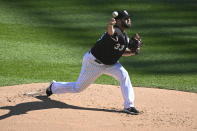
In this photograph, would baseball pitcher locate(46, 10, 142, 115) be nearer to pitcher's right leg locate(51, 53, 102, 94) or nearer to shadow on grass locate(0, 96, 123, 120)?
pitcher's right leg locate(51, 53, 102, 94)

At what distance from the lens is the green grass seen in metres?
9.72

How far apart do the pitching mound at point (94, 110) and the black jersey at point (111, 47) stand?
81 cm

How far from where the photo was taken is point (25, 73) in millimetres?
9703

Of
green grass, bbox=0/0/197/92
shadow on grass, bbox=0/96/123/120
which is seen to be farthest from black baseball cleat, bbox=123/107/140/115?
green grass, bbox=0/0/197/92

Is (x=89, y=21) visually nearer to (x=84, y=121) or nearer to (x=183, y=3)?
(x=183, y=3)

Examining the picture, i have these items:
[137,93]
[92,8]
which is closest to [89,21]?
[92,8]

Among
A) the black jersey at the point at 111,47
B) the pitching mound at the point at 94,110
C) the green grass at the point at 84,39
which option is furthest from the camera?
the green grass at the point at 84,39

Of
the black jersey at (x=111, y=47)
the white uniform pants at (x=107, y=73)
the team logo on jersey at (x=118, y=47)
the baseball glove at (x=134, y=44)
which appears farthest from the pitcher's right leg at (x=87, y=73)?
the baseball glove at (x=134, y=44)

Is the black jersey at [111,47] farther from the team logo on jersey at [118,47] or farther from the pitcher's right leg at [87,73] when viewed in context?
the pitcher's right leg at [87,73]

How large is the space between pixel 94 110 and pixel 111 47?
101 centimetres

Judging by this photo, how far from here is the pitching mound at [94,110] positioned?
6645mm

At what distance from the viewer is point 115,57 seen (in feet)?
23.6

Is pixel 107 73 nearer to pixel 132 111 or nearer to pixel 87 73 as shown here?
pixel 87 73

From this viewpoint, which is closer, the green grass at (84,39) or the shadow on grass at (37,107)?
the shadow on grass at (37,107)
